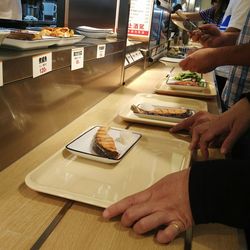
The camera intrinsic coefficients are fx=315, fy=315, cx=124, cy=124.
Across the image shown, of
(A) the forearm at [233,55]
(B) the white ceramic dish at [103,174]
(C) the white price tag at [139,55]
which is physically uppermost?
(A) the forearm at [233,55]

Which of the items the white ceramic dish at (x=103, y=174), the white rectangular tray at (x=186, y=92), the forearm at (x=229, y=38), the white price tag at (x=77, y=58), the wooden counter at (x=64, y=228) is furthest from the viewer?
the forearm at (x=229, y=38)

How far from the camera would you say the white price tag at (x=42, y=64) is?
86 cm

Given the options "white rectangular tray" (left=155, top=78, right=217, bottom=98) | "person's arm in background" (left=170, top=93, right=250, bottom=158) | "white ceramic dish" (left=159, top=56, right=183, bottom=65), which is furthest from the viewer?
"white ceramic dish" (left=159, top=56, right=183, bottom=65)

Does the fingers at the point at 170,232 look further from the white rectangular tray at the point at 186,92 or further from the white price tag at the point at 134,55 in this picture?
the white price tag at the point at 134,55

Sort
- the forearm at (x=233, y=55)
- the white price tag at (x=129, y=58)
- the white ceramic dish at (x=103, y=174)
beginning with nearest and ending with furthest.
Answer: the white ceramic dish at (x=103, y=174) → the forearm at (x=233, y=55) → the white price tag at (x=129, y=58)

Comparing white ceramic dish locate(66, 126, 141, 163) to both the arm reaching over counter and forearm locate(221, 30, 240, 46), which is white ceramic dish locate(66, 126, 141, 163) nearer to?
the arm reaching over counter

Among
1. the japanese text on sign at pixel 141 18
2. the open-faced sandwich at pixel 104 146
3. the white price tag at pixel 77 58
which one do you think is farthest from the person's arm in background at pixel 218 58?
the japanese text on sign at pixel 141 18

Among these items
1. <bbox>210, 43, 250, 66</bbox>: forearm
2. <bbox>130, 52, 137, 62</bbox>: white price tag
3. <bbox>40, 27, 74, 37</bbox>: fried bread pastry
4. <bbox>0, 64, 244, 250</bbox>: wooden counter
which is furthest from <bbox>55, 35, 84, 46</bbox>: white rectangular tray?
<bbox>130, 52, 137, 62</bbox>: white price tag

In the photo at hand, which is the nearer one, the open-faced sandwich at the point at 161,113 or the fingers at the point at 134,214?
the fingers at the point at 134,214

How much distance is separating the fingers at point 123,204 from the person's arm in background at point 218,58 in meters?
0.93

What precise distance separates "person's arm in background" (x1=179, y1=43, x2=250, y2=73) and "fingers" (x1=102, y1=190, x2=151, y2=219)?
3.05 feet

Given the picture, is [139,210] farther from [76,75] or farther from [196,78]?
[196,78]

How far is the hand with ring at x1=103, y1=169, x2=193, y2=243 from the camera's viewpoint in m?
0.60

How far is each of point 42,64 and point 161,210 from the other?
534 mm
